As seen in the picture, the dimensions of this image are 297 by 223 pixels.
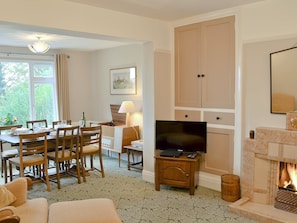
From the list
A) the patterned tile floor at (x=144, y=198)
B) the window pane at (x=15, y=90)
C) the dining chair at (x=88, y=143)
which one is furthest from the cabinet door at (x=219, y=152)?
the window pane at (x=15, y=90)

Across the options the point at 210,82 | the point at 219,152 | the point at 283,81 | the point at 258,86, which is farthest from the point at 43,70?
the point at 283,81

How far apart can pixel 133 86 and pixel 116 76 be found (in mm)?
700

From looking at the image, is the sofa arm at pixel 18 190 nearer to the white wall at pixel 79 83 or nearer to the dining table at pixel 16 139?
the dining table at pixel 16 139

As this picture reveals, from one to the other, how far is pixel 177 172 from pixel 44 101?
167 inches

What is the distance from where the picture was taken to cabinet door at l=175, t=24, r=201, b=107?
4363 mm

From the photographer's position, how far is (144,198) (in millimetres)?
3986

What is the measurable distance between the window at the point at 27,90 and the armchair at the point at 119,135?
1652mm

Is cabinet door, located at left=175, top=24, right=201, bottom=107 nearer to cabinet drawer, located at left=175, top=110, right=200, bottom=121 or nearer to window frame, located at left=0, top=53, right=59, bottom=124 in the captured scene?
cabinet drawer, located at left=175, top=110, right=200, bottom=121

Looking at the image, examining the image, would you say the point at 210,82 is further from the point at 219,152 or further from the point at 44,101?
the point at 44,101

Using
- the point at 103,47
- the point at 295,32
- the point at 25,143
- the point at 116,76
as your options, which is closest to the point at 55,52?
the point at 103,47

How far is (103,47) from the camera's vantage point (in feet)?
22.2

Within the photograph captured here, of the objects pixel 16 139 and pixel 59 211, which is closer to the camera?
pixel 59 211

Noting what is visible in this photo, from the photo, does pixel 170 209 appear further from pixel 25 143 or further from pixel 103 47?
pixel 103 47

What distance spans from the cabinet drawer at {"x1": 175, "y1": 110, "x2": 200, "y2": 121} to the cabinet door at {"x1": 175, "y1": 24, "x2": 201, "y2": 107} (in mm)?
117
